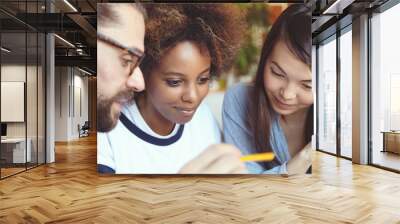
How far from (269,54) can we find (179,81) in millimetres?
1591

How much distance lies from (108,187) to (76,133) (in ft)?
41.6

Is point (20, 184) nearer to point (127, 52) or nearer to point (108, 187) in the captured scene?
point (108, 187)

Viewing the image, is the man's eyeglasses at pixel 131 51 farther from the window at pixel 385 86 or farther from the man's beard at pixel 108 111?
the window at pixel 385 86

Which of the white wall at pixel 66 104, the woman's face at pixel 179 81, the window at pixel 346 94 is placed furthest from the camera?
the white wall at pixel 66 104

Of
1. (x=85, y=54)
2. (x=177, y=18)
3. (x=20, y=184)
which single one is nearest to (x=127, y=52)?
(x=177, y=18)

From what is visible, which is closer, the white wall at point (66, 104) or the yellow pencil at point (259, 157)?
the yellow pencil at point (259, 157)

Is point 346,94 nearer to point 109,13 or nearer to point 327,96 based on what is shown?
point 327,96

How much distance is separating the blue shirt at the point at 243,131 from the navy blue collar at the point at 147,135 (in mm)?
809

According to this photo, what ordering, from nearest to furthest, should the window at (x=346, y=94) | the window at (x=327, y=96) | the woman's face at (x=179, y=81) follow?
the woman's face at (x=179, y=81), the window at (x=346, y=94), the window at (x=327, y=96)

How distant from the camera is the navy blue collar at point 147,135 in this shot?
657cm

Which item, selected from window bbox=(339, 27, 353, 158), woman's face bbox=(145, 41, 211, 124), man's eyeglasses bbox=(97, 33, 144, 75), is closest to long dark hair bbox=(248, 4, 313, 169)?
woman's face bbox=(145, 41, 211, 124)

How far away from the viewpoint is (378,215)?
4156 millimetres

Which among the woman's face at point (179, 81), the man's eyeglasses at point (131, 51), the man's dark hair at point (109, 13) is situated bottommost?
the woman's face at point (179, 81)

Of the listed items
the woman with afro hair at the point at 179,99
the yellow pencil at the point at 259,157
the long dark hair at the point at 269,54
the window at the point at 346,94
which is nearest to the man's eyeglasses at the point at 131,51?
the woman with afro hair at the point at 179,99
